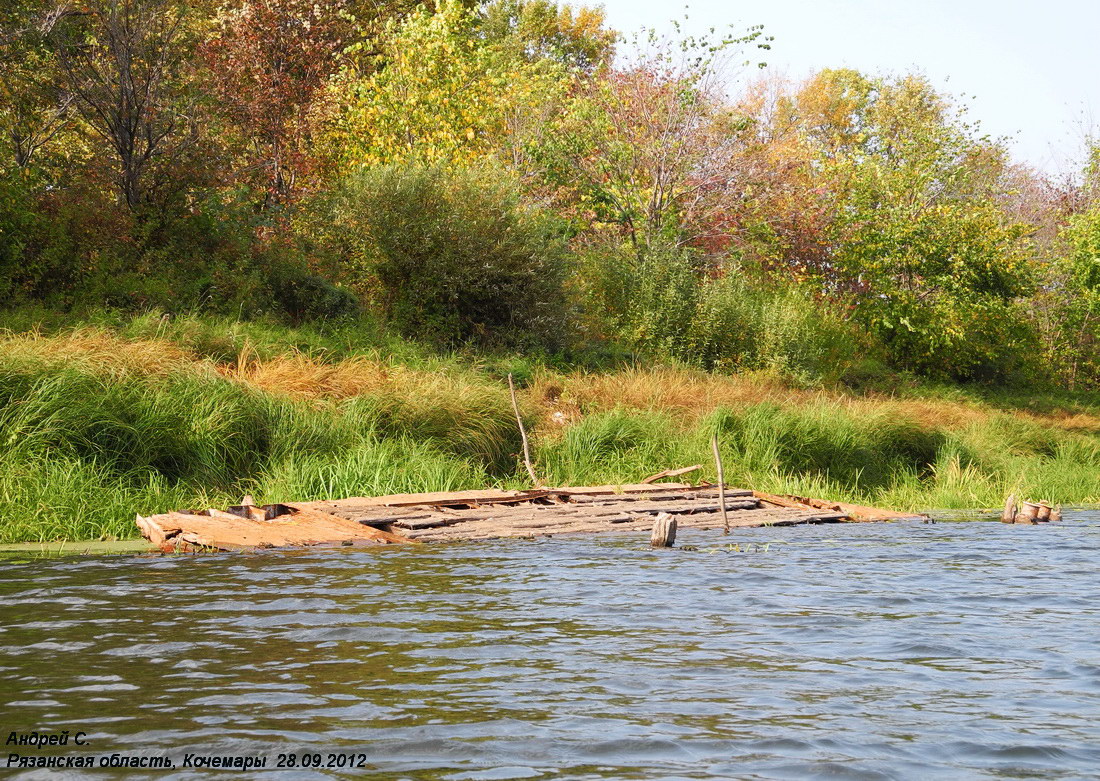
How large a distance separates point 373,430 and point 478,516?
2836 millimetres

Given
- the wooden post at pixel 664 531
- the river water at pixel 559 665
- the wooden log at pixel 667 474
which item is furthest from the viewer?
the wooden log at pixel 667 474

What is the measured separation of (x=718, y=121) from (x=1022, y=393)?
44.9 feet

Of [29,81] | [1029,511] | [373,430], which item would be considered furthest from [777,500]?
[29,81]

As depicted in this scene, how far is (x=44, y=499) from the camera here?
489 inches

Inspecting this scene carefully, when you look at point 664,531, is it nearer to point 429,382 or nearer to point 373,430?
point 373,430

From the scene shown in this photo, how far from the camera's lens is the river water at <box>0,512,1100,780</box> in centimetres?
502

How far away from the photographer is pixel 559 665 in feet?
22.1

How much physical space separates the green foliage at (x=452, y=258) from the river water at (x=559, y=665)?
12.6 metres

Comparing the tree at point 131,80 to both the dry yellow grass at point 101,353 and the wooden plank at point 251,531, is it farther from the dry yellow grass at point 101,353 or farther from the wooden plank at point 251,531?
the wooden plank at point 251,531

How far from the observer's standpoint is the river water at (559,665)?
502 centimetres

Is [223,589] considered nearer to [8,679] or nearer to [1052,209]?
[8,679]

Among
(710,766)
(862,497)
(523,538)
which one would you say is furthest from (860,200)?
(710,766)

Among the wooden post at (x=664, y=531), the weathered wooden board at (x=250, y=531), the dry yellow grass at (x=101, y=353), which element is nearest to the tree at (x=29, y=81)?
the dry yellow grass at (x=101, y=353)

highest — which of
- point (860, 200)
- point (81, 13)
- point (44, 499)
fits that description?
point (81, 13)
